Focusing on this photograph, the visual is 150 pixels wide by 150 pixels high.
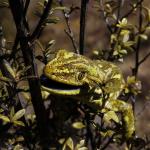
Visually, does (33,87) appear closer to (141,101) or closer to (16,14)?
(16,14)

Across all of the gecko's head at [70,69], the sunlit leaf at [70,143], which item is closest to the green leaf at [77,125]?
the sunlit leaf at [70,143]

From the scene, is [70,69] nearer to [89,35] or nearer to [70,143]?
[70,143]

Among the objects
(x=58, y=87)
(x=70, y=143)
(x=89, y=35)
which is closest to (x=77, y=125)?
(x=70, y=143)

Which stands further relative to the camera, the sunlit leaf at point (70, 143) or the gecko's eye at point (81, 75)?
the gecko's eye at point (81, 75)

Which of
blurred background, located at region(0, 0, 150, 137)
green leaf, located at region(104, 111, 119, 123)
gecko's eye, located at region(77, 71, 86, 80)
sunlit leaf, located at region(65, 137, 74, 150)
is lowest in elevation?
blurred background, located at region(0, 0, 150, 137)

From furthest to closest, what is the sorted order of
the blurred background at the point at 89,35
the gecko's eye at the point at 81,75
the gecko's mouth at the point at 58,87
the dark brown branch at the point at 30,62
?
1. the blurred background at the point at 89,35
2. the gecko's eye at the point at 81,75
3. the gecko's mouth at the point at 58,87
4. the dark brown branch at the point at 30,62

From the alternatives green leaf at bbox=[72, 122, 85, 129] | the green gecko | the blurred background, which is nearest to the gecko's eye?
the green gecko

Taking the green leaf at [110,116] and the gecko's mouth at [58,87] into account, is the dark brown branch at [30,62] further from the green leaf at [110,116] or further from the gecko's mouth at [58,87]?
→ the green leaf at [110,116]

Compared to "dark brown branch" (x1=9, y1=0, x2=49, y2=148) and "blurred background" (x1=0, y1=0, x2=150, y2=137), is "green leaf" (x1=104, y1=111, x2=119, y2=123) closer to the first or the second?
"dark brown branch" (x1=9, y1=0, x2=49, y2=148)

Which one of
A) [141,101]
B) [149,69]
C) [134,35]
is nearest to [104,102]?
[134,35]

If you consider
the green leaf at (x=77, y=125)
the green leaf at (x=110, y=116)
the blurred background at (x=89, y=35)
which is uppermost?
the green leaf at (x=110, y=116)
